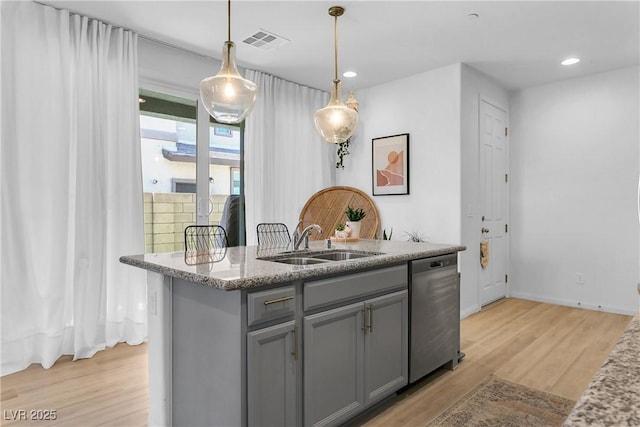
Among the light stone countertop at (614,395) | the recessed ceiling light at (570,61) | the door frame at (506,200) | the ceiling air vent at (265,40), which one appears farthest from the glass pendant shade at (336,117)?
the recessed ceiling light at (570,61)

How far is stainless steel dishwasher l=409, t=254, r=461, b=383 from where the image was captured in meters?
2.53

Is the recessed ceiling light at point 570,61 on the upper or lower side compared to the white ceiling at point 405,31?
lower

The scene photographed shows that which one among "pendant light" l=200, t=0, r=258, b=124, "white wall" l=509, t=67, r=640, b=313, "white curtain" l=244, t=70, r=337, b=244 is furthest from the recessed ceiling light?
"pendant light" l=200, t=0, r=258, b=124

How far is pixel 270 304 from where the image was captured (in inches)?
66.6

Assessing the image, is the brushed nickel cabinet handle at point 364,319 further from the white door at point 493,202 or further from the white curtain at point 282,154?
the white door at point 493,202

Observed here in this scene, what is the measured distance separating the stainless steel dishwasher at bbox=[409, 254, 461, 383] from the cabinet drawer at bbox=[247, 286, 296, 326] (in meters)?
1.01

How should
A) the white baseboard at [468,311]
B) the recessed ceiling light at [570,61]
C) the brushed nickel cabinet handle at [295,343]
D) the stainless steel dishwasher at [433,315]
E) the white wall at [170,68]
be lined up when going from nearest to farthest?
the brushed nickel cabinet handle at [295,343] < the stainless steel dishwasher at [433,315] < the white wall at [170,68] < the recessed ceiling light at [570,61] < the white baseboard at [468,311]

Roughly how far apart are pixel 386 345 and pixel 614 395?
1.84 m

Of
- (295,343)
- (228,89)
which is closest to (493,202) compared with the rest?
(228,89)

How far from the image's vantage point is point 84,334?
10.4 ft

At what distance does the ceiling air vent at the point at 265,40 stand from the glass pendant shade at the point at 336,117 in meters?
1.03

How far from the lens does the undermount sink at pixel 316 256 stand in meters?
2.41

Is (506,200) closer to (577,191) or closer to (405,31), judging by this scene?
(577,191)

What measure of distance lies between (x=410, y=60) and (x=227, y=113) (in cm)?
250
